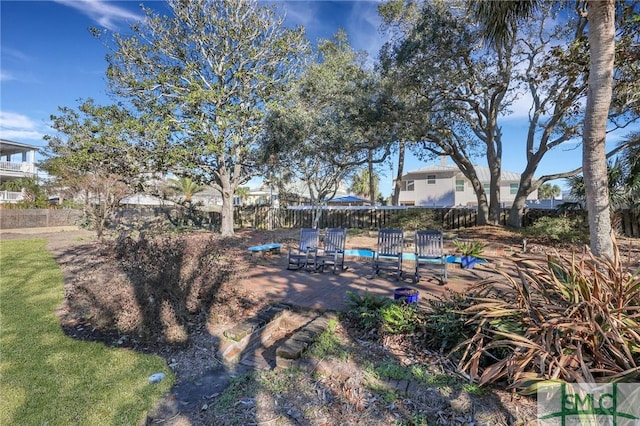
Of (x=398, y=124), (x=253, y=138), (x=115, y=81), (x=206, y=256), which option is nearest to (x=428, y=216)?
(x=398, y=124)

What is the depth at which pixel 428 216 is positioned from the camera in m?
16.9

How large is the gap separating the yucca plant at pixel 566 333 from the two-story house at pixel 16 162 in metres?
34.7

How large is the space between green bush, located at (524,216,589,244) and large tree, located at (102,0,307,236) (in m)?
12.0

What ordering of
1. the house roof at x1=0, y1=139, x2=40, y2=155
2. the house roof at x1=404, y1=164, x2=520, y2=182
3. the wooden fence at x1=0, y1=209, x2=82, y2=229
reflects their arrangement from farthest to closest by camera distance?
the house roof at x1=404, y1=164, x2=520, y2=182 → the house roof at x1=0, y1=139, x2=40, y2=155 → the wooden fence at x1=0, y1=209, x2=82, y2=229

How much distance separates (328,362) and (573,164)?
52.8 ft

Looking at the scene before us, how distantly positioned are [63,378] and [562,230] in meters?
12.5

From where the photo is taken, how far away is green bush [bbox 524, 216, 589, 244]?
10.2 m

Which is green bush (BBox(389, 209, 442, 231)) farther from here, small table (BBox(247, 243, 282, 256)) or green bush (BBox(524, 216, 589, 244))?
small table (BBox(247, 243, 282, 256))

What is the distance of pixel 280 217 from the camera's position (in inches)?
912

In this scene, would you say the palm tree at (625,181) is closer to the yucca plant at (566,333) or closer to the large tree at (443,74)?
the large tree at (443,74)

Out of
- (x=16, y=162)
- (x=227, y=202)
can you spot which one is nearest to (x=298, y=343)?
(x=227, y=202)

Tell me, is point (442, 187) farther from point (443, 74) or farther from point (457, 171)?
point (443, 74)

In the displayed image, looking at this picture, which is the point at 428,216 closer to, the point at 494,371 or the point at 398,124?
the point at 398,124

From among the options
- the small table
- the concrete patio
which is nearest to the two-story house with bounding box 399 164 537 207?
the small table
